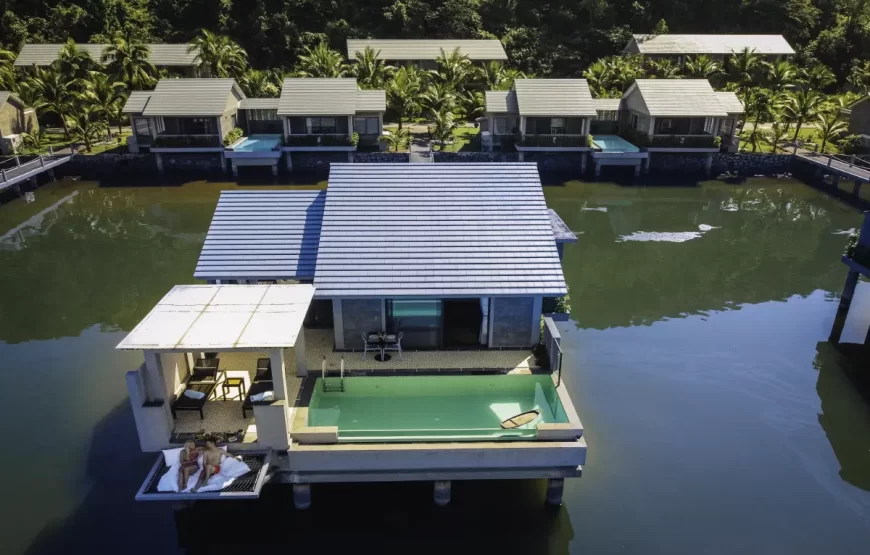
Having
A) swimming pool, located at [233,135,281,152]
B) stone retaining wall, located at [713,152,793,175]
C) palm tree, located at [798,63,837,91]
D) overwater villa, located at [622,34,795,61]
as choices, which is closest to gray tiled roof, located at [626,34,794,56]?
overwater villa, located at [622,34,795,61]

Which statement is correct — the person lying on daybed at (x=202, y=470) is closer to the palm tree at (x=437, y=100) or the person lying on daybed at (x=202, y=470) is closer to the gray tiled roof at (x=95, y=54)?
the palm tree at (x=437, y=100)

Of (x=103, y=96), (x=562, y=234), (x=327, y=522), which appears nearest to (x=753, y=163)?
(x=562, y=234)

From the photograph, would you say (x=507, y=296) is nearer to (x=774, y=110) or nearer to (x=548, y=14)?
(x=774, y=110)

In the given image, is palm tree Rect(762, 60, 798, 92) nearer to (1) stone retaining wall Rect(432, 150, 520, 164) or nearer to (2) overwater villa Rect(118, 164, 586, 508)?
(1) stone retaining wall Rect(432, 150, 520, 164)

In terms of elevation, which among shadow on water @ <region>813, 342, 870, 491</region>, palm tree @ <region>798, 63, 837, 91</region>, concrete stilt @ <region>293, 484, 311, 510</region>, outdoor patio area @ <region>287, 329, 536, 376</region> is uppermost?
palm tree @ <region>798, 63, 837, 91</region>

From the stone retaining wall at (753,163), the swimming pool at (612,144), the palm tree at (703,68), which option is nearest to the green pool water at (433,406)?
the swimming pool at (612,144)

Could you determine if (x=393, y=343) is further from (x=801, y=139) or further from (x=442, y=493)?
(x=801, y=139)

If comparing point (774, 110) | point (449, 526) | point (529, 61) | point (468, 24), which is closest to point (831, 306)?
point (449, 526)
